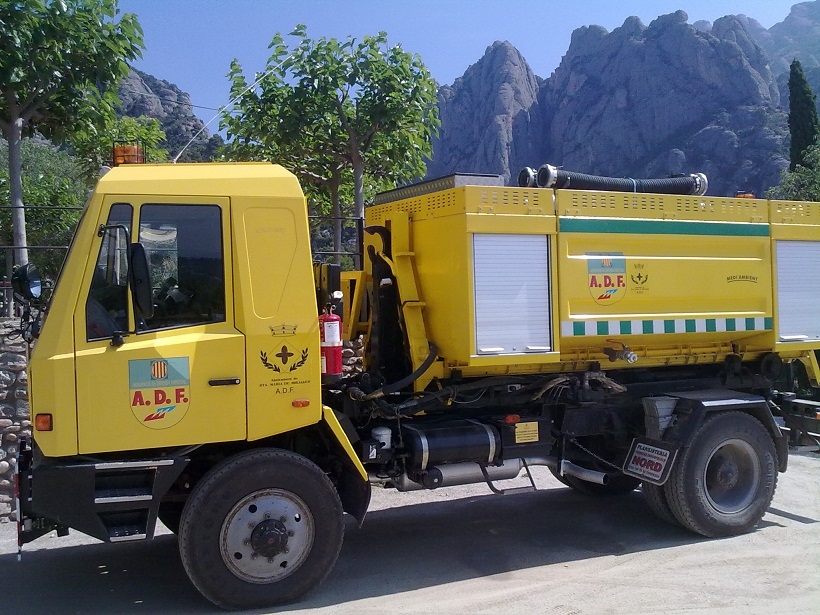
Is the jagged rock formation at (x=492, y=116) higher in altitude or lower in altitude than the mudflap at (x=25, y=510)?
higher

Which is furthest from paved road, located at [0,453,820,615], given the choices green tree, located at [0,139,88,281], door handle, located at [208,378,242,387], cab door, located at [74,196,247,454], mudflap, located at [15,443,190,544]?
green tree, located at [0,139,88,281]

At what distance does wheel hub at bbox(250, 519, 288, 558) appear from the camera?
16.0 ft

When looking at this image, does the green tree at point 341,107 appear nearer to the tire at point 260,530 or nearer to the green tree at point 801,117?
the tire at point 260,530

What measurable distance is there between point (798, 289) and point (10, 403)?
7612 millimetres

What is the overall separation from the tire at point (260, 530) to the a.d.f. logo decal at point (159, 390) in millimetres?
491

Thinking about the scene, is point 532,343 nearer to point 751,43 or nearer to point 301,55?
point 301,55

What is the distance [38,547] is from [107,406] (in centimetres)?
273

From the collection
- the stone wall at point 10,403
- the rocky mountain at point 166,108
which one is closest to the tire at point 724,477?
the stone wall at point 10,403

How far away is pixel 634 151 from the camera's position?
242ft

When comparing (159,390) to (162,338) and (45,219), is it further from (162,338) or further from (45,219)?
(45,219)

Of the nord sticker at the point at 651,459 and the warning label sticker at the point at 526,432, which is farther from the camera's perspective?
the nord sticker at the point at 651,459

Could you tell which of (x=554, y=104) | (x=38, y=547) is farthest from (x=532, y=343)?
(x=554, y=104)

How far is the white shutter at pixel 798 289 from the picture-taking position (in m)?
7.00

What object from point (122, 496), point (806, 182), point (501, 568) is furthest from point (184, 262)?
point (806, 182)
